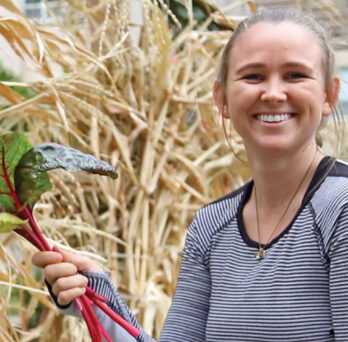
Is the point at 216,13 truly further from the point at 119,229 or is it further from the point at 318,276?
the point at 318,276

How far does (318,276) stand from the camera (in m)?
1.02

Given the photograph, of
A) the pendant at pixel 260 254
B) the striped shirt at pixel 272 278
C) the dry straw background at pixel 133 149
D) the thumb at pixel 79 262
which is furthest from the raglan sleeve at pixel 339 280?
the dry straw background at pixel 133 149

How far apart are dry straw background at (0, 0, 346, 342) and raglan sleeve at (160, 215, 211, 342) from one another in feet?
1.62

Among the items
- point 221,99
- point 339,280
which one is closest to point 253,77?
point 221,99

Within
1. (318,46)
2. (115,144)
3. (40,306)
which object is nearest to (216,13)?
(115,144)

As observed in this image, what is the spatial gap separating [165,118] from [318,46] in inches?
37.2

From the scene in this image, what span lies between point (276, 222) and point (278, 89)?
17cm

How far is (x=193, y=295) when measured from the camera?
1230 millimetres

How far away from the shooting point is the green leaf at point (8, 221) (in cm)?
97

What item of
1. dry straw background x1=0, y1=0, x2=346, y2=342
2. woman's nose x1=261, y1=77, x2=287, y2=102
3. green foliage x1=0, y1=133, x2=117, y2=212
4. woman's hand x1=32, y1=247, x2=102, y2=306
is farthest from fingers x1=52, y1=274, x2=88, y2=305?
dry straw background x1=0, y1=0, x2=346, y2=342

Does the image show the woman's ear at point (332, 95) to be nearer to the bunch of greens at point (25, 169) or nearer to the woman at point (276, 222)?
the woman at point (276, 222)

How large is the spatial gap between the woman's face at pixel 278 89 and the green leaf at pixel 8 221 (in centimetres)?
31

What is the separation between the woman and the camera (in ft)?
3.36

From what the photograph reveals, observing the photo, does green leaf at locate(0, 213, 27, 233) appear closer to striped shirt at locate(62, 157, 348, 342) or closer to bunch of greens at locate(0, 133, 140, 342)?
bunch of greens at locate(0, 133, 140, 342)
